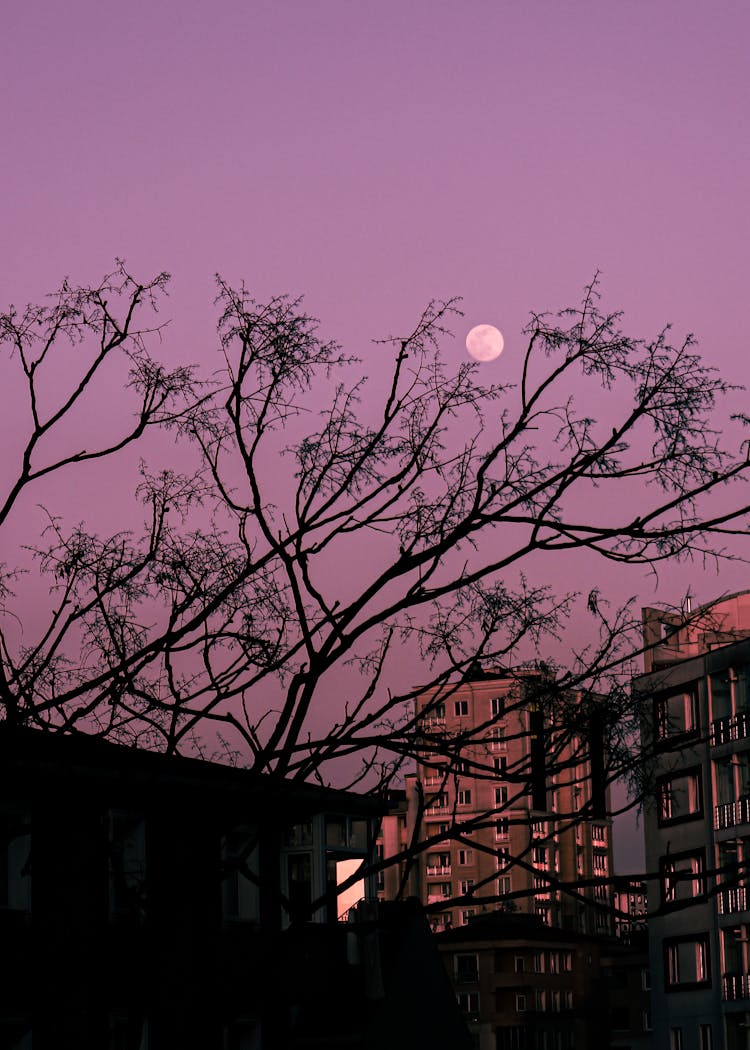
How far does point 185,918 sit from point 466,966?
10616 cm

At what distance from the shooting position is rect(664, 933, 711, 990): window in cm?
7062

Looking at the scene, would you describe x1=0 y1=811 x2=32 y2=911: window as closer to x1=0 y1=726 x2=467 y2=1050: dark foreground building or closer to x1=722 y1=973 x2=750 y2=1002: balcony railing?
x1=0 y1=726 x2=467 y2=1050: dark foreground building

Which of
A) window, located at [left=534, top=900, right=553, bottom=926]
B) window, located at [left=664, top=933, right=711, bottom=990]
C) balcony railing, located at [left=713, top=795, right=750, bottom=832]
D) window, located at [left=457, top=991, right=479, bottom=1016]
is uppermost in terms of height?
balcony railing, located at [left=713, top=795, right=750, bottom=832]

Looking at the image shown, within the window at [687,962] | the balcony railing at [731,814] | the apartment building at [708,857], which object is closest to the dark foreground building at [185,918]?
the balcony railing at [731,814]

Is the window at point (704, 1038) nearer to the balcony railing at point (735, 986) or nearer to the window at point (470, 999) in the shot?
the balcony railing at point (735, 986)

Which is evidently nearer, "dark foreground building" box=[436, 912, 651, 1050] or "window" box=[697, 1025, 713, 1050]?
"window" box=[697, 1025, 713, 1050]

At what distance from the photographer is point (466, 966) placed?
4437 inches

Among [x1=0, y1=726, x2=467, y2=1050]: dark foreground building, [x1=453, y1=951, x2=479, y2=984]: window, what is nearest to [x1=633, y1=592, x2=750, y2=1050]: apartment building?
[x1=0, y1=726, x2=467, y2=1050]: dark foreground building

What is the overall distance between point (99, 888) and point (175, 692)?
16636 millimetres

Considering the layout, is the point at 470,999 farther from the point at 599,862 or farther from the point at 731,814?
the point at 599,862

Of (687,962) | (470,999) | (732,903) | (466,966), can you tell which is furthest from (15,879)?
(470,999)

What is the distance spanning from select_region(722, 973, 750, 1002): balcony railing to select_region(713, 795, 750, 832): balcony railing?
20.4ft

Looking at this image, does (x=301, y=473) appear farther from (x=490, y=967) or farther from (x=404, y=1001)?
(x=490, y=967)

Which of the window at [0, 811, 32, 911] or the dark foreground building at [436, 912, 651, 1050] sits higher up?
the window at [0, 811, 32, 911]
